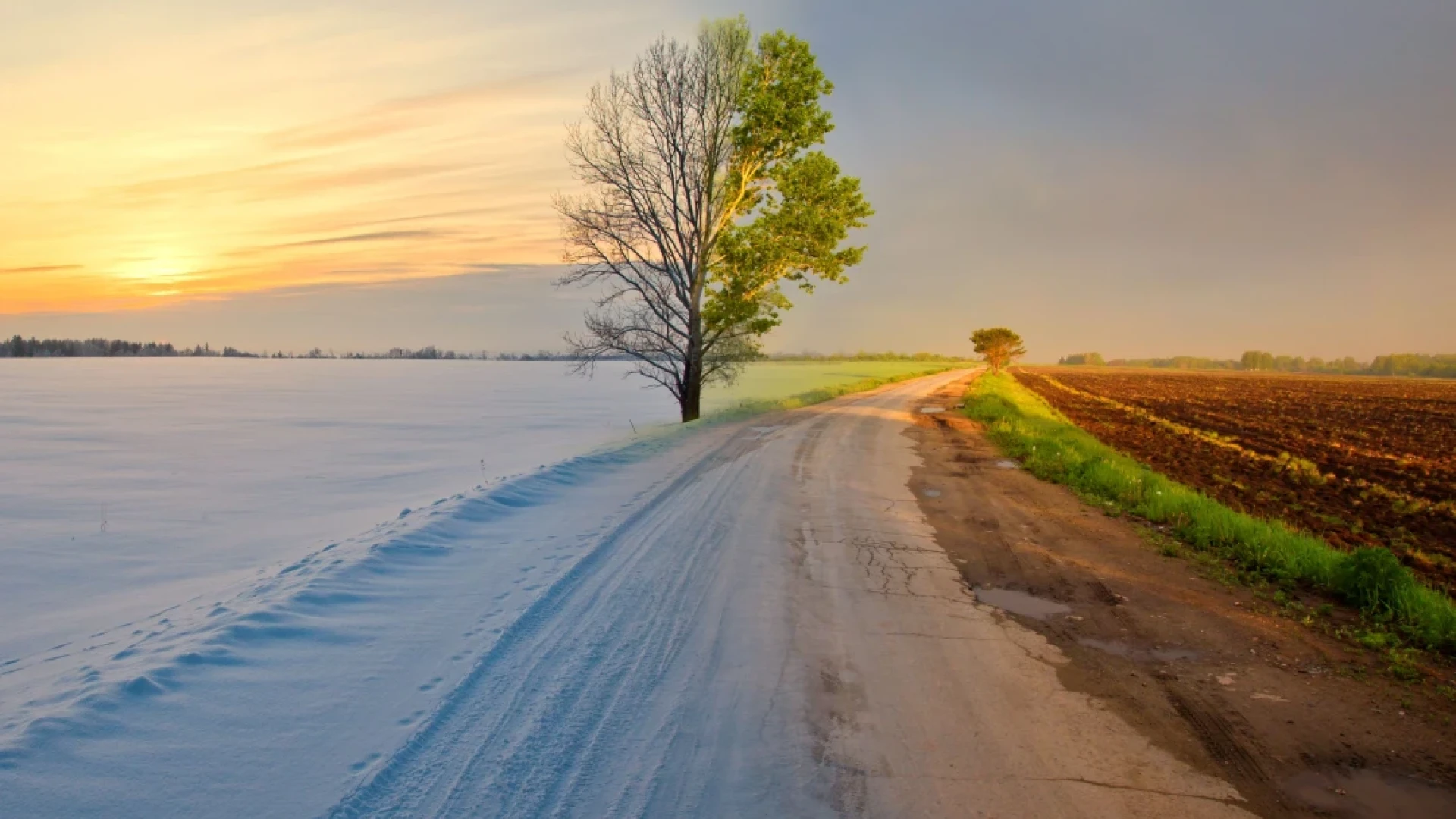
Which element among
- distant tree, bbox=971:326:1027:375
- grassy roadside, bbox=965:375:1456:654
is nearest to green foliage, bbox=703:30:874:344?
grassy roadside, bbox=965:375:1456:654

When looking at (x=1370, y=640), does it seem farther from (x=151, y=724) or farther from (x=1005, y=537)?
(x=151, y=724)

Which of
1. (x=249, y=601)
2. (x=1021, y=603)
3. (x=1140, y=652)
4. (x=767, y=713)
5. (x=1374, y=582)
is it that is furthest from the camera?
(x=1374, y=582)

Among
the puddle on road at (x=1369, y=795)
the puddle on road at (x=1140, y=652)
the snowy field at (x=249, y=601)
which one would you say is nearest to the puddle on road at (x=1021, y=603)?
the puddle on road at (x=1140, y=652)

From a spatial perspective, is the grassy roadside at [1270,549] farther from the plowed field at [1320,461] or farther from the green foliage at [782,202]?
the green foliage at [782,202]

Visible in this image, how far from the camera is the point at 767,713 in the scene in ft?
13.2

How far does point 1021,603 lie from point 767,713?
136 inches

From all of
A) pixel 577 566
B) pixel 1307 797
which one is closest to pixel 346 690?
pixel 577 566

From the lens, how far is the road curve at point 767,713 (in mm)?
3236

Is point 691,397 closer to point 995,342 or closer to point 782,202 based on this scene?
point 782,202

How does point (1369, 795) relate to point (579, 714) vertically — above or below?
below

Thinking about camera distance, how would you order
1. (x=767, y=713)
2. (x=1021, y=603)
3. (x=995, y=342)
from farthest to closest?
(x=995, y=342) → (x=1021, y=603) → (x=767, y=713)

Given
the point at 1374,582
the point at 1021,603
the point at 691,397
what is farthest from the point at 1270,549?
the point at 691,397

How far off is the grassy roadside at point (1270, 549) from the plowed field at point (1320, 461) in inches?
70.4

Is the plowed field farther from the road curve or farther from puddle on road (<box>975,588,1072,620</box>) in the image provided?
the road curve
